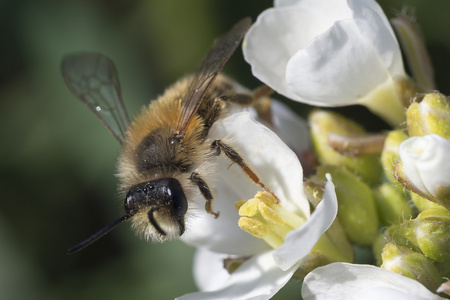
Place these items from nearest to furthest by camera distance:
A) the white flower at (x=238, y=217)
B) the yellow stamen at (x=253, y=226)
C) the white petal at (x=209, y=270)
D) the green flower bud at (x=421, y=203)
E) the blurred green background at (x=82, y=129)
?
the white flower at (x=238, y=217), the green flower bud at (x=421, y=203), the yellow stamen at (x=253, y=226), the white petal at (x=209, y=270), the blurred green background at (x=82, y=129)

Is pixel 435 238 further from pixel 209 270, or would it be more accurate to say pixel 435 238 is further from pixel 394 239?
pixel 209 270

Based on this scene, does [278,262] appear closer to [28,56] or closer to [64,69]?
[64,69]

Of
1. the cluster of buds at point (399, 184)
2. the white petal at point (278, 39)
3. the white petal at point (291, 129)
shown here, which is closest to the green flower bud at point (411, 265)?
the cluster of buds at point (399, 184)

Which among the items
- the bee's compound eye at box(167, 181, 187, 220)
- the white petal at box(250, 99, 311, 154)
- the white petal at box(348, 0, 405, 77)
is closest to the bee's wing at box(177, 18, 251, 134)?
the bee's compound eye at box(167, 181, 187, 220)

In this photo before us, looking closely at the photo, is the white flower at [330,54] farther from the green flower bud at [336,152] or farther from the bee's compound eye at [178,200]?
the bee's compound eye at [178,200]

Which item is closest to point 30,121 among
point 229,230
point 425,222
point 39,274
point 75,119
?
point 75,119

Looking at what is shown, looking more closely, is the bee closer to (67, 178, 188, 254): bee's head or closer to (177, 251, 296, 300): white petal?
(67, 178, 188, 254): bee's head
